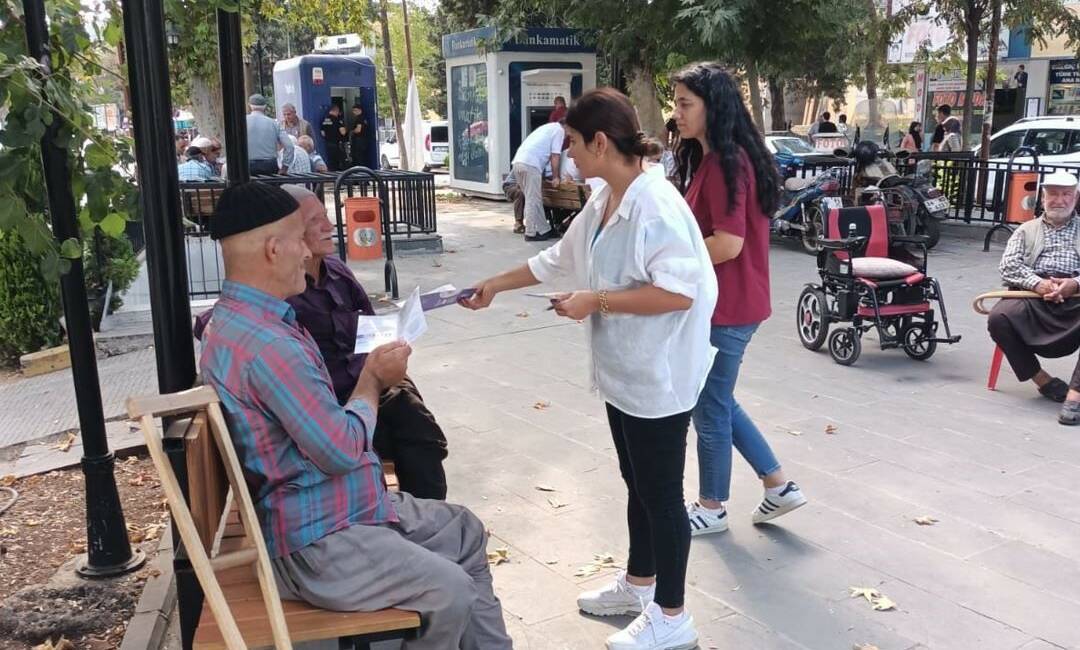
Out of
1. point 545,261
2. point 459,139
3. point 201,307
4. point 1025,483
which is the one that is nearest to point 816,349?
point 1025,483

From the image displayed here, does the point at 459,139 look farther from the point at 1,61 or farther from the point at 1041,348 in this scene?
the point at 1,61

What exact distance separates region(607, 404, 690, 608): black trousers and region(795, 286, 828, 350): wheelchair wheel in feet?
14.0

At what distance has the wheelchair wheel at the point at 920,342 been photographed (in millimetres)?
6934

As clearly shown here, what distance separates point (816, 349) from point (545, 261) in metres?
4.32

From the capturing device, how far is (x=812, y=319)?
7273 mm

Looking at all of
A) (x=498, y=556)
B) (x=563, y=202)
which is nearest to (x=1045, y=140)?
(x=563, y=202)

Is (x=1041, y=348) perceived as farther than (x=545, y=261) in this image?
Yes

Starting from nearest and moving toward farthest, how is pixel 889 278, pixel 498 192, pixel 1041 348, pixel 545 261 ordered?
pixel 545 261
pixel 1041 348
pixel 889 278
pixel 498 192

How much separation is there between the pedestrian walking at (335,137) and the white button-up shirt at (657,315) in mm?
19776

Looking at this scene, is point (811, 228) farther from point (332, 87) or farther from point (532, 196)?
point (332, 87)

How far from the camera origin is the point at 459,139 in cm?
1894

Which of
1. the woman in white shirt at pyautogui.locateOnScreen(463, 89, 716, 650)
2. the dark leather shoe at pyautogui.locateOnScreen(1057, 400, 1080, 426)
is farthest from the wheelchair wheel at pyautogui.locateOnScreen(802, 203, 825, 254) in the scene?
the woman in white shirt at pyautogui.locateOnScreen(463, 89, 716, 650)

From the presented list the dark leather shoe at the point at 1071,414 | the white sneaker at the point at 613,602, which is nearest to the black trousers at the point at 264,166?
the dark leather shoe at the point at 1071,414

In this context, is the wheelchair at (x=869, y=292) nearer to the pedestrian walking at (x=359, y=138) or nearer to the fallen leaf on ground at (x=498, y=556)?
the fallen leaf on ground at (x=498, y=556)
